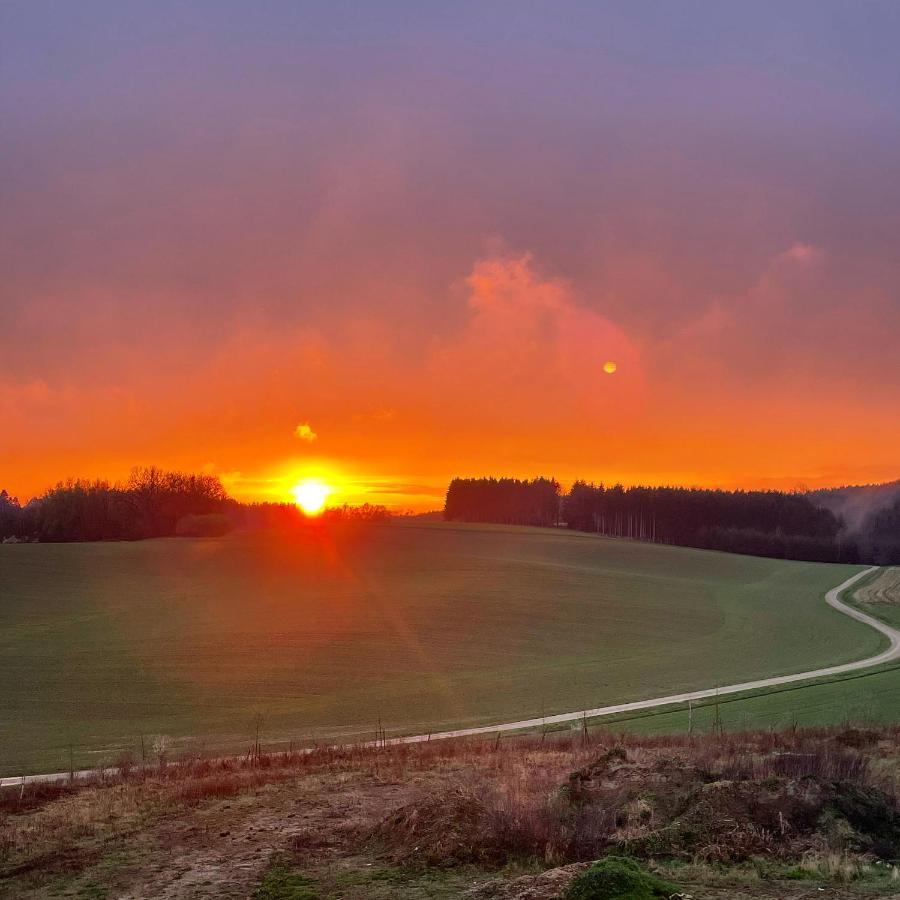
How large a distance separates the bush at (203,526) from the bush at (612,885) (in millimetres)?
114084

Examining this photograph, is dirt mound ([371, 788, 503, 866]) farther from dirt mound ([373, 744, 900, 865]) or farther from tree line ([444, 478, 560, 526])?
tree line ([444, 478, 560, 526])

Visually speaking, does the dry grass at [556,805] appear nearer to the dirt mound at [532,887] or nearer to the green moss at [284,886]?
the green moss at [284,886]

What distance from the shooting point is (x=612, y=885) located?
1048cm

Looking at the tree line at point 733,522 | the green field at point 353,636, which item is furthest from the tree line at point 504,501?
the green field at point 353,636

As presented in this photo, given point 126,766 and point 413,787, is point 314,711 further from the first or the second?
point 413,787

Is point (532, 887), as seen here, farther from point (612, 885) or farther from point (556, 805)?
point (556, 805)

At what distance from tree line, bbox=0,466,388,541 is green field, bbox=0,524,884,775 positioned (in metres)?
14.5

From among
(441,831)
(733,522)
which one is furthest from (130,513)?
(441,831)

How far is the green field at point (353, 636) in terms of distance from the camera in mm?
40969

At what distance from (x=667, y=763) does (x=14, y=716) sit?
33373mm

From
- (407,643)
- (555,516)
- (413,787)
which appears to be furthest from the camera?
(555,516)

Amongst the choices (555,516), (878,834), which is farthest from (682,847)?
(555,516)

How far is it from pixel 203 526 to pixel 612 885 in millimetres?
115782

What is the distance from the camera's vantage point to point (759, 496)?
482ft
